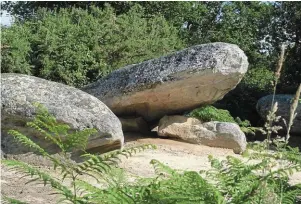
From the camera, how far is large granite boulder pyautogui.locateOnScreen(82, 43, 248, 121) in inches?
413

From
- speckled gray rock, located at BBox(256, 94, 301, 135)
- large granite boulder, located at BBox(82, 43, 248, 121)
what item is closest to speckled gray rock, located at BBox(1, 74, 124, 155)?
large granite boulder, located at BBox(82, 43, 248, 121)

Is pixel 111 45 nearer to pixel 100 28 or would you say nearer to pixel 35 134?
pixel 100 28

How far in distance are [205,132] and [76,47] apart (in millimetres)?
4780

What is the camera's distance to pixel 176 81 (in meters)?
10.7

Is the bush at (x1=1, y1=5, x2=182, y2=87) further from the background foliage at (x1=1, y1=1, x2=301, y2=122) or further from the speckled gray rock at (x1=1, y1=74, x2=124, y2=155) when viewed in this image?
the speckled gray rock at (x1=1, y1=74, x2=124, y2=155)

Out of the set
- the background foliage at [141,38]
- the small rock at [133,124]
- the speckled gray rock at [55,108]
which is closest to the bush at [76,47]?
the background foliage at [141,38]

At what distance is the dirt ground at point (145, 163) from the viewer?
5.73 metres

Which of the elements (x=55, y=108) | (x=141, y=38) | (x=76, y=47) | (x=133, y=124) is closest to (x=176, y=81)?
(x=133, y=124)

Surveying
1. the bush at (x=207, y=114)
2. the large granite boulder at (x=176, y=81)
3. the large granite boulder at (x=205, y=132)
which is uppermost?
the large granite boulder at (x=176, y=81)

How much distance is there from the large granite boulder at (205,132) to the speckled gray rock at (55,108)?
12.2 ft

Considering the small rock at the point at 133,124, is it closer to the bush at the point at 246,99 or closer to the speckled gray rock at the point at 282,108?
the speckled gray rock at the point at 282,108

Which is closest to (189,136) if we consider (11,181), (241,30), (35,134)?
(35,134)

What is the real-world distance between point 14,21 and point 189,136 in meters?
7.92

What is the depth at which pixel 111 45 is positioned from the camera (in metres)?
15.2
